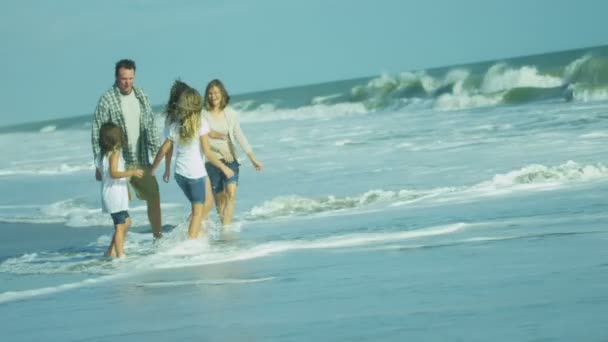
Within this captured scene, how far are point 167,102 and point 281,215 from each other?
2.53 meters

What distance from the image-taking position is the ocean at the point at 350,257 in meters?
5.27

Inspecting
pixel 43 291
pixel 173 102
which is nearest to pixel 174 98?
pixel 173 102

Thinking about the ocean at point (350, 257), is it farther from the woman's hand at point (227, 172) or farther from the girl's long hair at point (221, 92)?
the girl's long hair at point (221, 92)

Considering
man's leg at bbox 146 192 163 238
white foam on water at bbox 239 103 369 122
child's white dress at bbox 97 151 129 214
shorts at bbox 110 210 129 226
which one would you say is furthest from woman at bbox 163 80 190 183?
white foam on water at bbox 239 103 369 122

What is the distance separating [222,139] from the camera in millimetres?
9547

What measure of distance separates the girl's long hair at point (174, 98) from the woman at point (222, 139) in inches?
32.5

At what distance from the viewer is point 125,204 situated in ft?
27.3

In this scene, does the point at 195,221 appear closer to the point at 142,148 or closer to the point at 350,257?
the point at 142,148

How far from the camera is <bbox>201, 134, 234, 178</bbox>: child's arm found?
28.7ft

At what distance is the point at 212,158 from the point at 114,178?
106 cm

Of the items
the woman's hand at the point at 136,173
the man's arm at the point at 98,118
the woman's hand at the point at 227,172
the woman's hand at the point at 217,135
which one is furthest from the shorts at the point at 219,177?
the woman's hand at the point at 136,173

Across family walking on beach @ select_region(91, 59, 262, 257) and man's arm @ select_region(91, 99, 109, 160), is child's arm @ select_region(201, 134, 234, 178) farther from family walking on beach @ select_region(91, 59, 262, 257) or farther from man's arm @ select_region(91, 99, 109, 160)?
Answer: man's arm @ select_region(91, 99, 109, 160)

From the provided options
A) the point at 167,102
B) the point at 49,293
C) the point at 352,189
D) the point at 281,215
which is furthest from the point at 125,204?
the point at 352,189

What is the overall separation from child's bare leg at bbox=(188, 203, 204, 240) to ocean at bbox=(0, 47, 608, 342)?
0.12 meters
